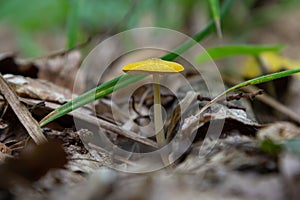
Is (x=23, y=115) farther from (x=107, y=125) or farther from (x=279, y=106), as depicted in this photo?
(x=279, y=106)

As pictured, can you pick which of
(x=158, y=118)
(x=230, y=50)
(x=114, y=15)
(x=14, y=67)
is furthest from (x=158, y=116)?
(x=114, y=15)

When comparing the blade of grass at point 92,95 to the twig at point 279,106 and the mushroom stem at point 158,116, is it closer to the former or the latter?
the mushroom stem at point 158,116

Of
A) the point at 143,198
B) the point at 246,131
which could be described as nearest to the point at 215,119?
the point at 246,131

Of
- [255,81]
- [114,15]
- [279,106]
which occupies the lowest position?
[279,106]

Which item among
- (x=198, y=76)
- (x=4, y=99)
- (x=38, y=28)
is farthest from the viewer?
(x=38, y=28)

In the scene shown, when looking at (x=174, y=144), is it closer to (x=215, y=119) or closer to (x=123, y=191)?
(x=215, y=119)

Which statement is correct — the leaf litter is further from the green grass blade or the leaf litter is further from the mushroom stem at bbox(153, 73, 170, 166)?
the green grass blade

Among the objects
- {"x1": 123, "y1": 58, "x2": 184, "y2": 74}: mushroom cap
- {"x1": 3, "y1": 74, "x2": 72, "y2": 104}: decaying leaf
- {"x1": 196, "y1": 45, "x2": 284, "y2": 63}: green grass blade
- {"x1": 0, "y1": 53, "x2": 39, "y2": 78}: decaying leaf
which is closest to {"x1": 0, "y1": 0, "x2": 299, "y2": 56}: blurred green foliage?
{"x1": 0, "y1": 53, "x2": 39, "y2": 78}: decaying leaf

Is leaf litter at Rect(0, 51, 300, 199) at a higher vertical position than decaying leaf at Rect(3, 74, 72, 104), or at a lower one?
lower
